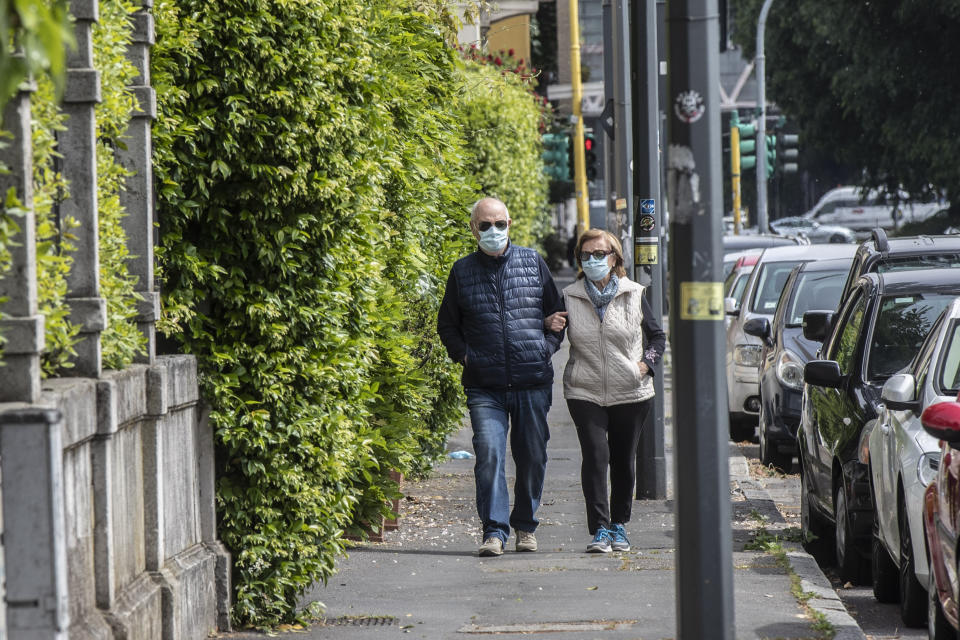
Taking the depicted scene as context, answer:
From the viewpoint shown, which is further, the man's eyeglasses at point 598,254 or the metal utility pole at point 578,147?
the metal utility pole at point 578,147

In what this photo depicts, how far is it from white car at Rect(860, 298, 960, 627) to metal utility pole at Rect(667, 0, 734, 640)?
2.10 m

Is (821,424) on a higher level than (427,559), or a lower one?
higher

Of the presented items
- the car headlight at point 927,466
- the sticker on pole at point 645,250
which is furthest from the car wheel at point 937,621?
the sticker on pole at point 645,250

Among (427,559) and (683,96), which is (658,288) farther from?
(683,96)

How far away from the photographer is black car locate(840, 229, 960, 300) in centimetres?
1013

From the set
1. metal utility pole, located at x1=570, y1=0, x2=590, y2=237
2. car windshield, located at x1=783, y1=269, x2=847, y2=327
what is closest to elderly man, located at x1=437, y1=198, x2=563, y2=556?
car windshield, located at x1=783, y1=269, x2=847, y2=327

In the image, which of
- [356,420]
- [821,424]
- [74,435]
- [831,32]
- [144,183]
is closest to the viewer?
[74,435]

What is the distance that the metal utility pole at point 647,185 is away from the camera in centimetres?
1048

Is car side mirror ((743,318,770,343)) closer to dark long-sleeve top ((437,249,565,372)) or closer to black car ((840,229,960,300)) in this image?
black car ((840,229,960,300))

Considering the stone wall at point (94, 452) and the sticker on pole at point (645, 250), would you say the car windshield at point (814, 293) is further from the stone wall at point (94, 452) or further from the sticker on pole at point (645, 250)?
the stone wall at point (94, 452)

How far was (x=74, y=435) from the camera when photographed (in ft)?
15.9

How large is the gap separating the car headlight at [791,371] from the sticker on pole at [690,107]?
780 centimetres

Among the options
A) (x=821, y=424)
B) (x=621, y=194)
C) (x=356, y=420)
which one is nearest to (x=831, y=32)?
(x=621, y=194)

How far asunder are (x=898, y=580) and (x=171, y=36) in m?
4.40
